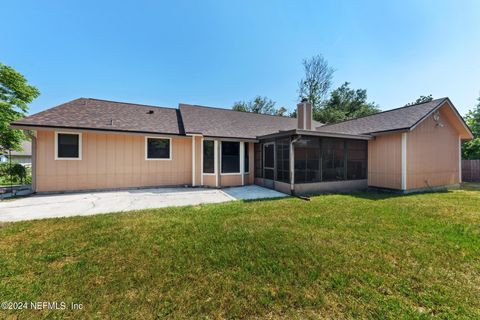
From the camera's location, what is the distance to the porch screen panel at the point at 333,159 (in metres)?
8.85

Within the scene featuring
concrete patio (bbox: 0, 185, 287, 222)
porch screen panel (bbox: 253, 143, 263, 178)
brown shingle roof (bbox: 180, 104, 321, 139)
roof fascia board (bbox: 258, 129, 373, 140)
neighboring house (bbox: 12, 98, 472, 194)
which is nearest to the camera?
concrete patio (bbox: 0, 185, 287, 222)

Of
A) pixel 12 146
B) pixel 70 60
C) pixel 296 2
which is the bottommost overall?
pixel 12 146

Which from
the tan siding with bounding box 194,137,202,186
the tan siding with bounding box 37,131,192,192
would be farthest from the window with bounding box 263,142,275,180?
the tan siding with bounding box 37,131,192,192

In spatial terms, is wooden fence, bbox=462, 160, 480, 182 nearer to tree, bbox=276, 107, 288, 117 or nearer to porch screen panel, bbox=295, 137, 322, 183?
porch screen panel, bbox=295, 137, 322, 183

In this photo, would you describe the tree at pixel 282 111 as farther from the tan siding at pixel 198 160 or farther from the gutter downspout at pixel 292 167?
the gutter downspout at pixel 292 167

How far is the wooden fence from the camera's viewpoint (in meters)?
13.2

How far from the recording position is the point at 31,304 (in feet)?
6.88

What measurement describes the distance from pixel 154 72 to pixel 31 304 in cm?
1466

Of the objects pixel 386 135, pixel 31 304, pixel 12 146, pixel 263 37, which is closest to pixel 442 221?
pixel 386 135

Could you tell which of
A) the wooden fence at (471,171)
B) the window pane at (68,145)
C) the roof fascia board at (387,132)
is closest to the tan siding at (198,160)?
the window pane at (68,145)

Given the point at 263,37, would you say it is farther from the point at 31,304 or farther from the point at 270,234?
the point at 31,304

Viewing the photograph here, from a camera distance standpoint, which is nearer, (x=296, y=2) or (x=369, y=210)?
(x=369, y=210)

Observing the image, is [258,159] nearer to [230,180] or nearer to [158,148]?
[230,180]

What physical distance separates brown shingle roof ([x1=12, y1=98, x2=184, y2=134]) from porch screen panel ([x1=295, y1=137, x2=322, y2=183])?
604 centimetres
